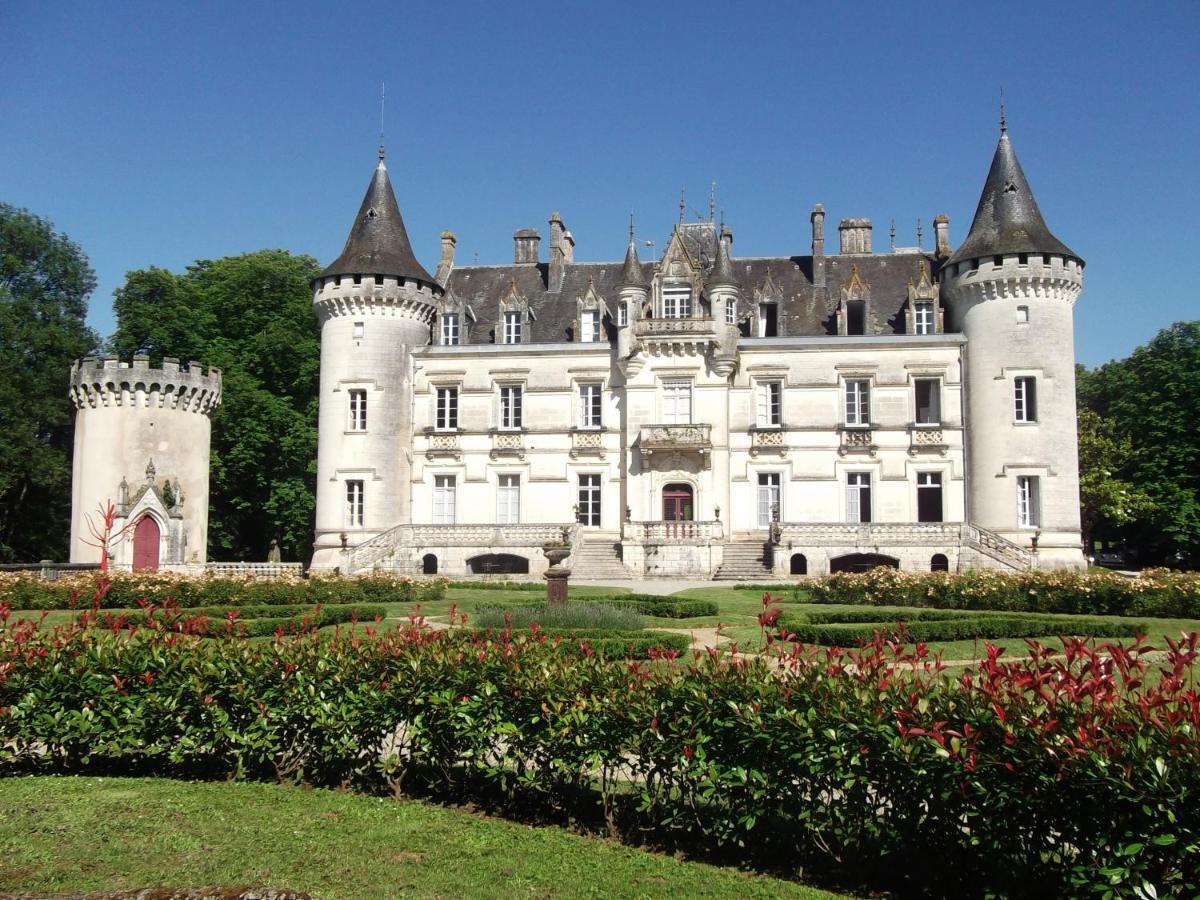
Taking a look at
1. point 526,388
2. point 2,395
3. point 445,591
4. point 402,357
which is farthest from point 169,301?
point 445,591

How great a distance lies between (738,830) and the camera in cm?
725

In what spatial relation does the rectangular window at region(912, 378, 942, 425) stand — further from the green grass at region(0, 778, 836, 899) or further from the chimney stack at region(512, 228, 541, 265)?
the green grass at region(0, 778, 836, 899)

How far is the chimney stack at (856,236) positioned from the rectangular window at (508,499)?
17.7 meters

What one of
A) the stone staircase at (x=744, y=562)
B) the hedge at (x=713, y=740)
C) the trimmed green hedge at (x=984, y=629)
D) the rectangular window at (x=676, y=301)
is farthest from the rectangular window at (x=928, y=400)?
the hedge at (x=713, y=740)

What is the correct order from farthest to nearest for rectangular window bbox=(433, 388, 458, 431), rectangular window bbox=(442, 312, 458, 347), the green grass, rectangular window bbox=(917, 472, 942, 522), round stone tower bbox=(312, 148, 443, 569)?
rectangular window bbox=(442, 312, 458, 347), rectangular window bbox=(433, 388, 458, 431), round stone tower bbox=(312, 148, 443, 569), rectangular window bbox=(917, 472, 942, 522), the green grass

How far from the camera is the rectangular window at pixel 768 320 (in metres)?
39.7

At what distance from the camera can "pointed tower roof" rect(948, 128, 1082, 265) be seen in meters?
36.2

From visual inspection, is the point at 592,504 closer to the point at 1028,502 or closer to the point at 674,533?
the point at 674,533

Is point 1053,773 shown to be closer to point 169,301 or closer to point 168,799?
point 168,799

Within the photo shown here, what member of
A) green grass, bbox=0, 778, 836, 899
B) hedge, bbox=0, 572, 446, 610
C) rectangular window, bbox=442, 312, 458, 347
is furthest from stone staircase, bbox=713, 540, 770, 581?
green grass, bbox=0, 778, 836, 899

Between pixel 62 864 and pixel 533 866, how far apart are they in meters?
3.35

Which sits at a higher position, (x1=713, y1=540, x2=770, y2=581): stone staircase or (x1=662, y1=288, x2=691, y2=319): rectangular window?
(x1=662, y1=288, x2=691, y2=319): rectangular window

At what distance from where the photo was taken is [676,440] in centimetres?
3812

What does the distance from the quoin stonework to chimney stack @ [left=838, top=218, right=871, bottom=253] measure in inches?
46.9
